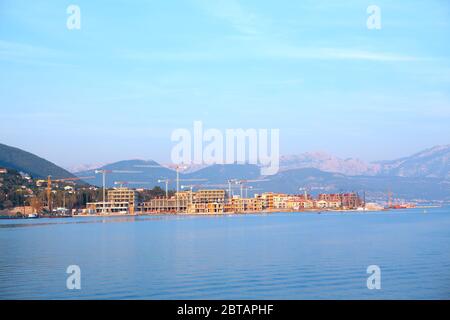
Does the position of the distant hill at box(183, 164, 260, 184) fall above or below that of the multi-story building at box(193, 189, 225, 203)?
above

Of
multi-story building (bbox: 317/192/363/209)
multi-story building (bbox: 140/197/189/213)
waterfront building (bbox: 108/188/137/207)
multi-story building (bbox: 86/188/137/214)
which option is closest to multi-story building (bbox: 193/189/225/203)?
multi-story building (bbox: 140/197/189/213)

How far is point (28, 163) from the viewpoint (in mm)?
118625

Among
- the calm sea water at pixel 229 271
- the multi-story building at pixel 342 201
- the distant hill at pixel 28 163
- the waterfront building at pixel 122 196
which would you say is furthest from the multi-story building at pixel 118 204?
the calm sea water at pixel 229 271

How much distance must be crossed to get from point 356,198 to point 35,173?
55.2 meters

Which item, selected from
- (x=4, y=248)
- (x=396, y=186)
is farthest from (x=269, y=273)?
(x=396, y=186)

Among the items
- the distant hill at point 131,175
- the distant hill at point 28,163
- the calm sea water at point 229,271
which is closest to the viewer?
the calm sea water at point 229,271

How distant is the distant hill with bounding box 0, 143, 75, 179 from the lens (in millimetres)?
113656

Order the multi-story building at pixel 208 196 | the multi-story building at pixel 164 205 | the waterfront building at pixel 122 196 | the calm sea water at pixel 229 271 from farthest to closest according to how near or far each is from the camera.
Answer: the multi-story building at pixel 208 196 → the multi-story building at pixel 164 205 → the waterfront building at pixel 122 196 → the calm sea water at pixel 229 271

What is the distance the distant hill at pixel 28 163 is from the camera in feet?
373

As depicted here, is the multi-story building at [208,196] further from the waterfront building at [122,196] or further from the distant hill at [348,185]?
the distant hill at [348,185]

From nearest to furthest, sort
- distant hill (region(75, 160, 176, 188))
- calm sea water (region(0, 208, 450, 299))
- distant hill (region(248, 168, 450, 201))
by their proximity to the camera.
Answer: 1. calm sea water (region(0, 208, 450, 299))
2. distant hill (region(75, 160, 176, 188))
3. distant hill (region(248, 168, 450, 201))

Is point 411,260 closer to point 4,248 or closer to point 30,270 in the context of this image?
point 30,270

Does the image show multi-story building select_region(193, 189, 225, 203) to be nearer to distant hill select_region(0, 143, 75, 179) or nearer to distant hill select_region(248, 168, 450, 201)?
distant hill select_region(0, 143, 75, 179)
